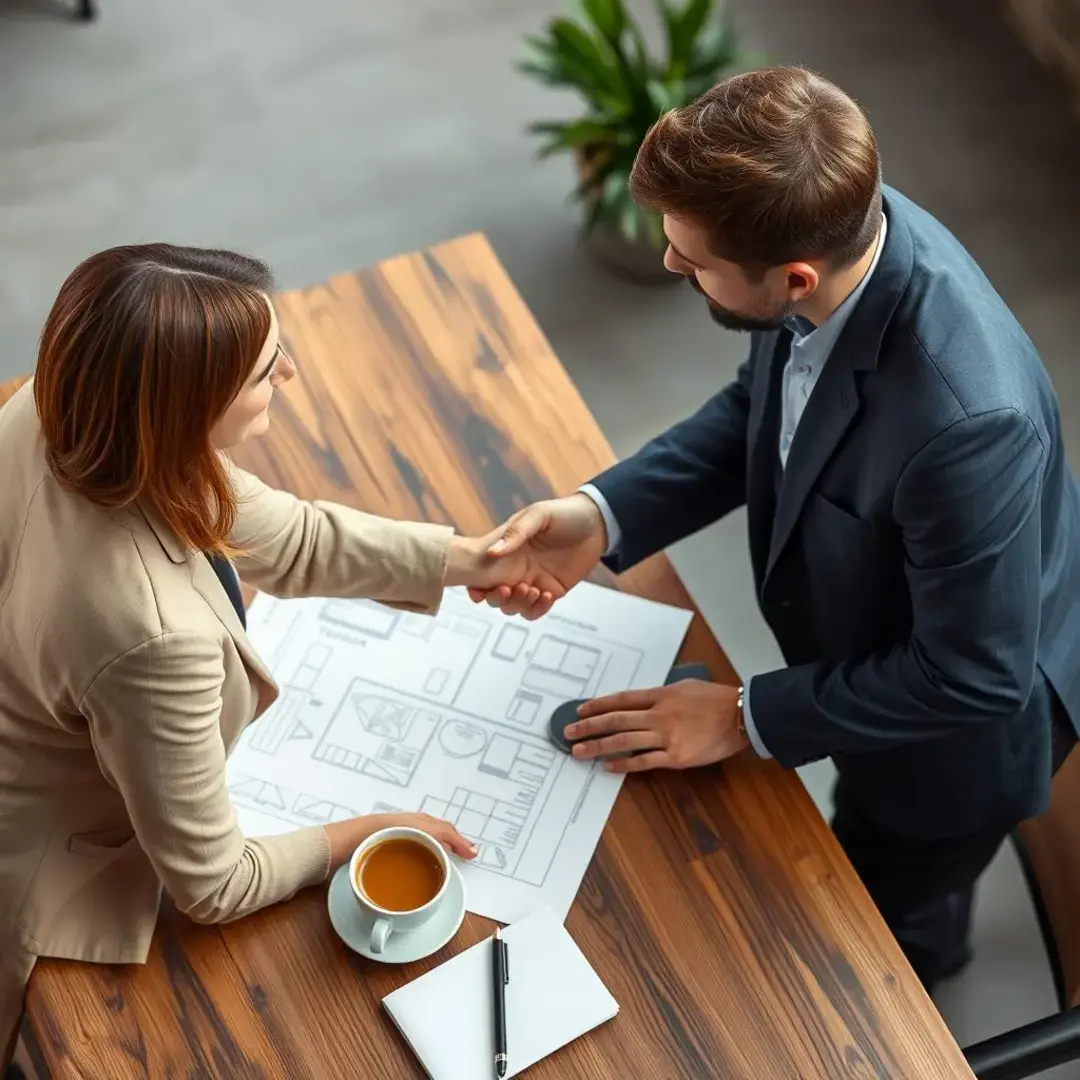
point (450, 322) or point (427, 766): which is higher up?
point (450, 322)

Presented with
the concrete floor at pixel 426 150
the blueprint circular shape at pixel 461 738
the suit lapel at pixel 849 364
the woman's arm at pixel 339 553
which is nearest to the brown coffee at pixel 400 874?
the blueprint circular shape at pixel 461 738

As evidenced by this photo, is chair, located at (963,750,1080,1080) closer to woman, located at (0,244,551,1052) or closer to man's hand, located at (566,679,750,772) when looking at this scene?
man's hand, located at (566,679,750,772)

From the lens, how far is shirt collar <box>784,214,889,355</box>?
1346 millimetres

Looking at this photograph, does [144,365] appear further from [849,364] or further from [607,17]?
[607,17]

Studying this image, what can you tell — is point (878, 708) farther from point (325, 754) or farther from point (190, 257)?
point (190, 257)

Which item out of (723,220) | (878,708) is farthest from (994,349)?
(878,708)

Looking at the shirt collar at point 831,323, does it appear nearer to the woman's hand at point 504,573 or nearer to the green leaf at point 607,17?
the woman's hand at point 504,573

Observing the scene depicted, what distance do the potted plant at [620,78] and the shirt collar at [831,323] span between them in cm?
135

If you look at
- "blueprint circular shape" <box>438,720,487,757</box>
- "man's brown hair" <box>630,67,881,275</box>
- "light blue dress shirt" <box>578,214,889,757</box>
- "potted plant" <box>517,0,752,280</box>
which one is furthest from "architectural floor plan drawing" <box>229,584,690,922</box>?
"potted plant" <box>517,0,752,280</box>

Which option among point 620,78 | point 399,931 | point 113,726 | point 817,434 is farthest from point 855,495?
point 620,78

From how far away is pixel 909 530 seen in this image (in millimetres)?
1334

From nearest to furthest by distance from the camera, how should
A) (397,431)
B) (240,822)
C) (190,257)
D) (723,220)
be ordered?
1. (190,257)
2. (723,220)
3. (240,822)
4. (397,431)

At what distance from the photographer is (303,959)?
1.33m

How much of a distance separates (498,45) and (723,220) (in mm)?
2370
